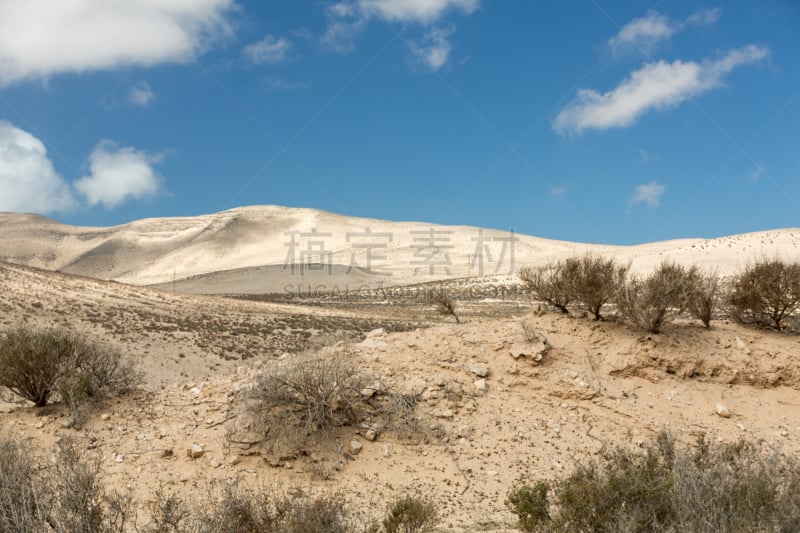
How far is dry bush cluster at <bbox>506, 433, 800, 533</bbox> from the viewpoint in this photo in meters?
4.52

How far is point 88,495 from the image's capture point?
4793mm

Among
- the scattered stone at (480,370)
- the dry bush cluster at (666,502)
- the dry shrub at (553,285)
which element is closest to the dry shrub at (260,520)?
the dry bush cluster at (666,502)

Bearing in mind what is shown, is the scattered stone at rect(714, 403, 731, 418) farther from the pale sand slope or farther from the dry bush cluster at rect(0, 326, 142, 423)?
the pale sand slope

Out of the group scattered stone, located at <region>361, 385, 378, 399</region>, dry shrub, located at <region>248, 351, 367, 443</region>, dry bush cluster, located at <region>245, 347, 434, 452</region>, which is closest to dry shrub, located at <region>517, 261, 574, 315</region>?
dry bush cluster, located at <region>245, 347, 434, 452</region>

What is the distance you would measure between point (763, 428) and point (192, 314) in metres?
26.3

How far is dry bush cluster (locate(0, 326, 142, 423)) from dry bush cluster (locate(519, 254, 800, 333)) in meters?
8.05

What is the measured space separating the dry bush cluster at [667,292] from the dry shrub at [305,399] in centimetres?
487

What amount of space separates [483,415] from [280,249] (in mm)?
112314

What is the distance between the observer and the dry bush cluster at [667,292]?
969 centimetres

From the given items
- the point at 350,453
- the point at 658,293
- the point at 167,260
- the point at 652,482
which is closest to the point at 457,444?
the point at 350,453

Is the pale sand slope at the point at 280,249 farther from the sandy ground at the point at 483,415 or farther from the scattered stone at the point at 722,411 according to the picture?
the scattered stone at the point at 722,411

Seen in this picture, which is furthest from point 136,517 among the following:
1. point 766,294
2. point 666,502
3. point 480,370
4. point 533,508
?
point 766,294

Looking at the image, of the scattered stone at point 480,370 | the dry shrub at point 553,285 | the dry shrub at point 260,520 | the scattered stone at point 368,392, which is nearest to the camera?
the dry shrub at point 260,520

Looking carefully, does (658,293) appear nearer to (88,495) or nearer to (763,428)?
(763,428)
